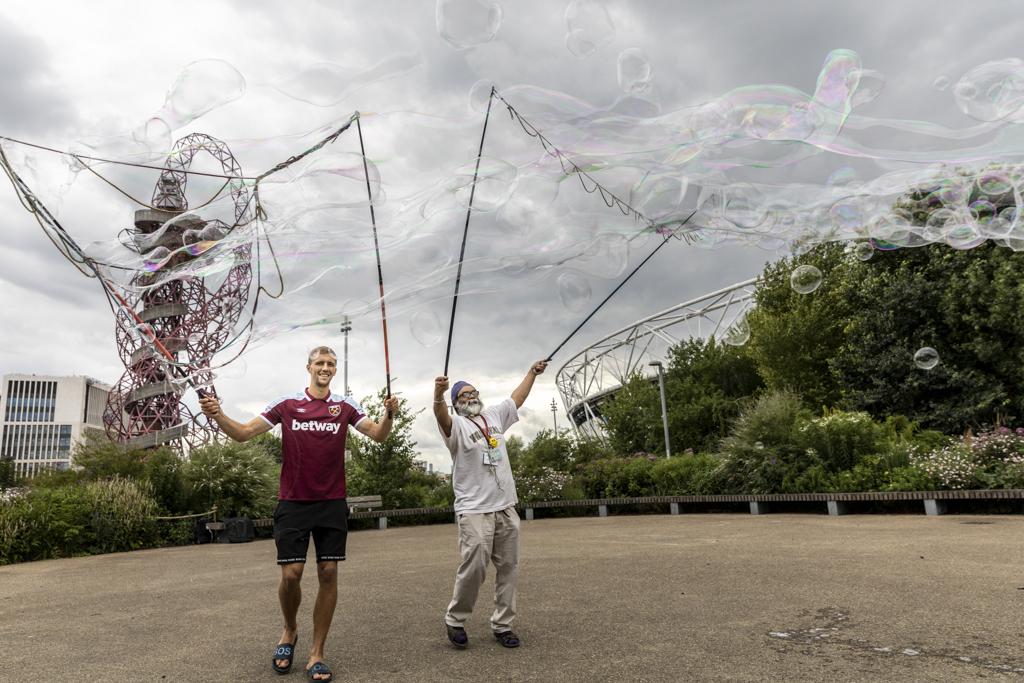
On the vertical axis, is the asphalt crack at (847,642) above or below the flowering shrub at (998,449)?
below

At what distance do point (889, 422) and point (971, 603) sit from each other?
15.0 metres

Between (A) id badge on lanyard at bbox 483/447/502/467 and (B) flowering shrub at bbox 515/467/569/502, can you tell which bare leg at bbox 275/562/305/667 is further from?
(B) flowering shrub at bbox 515/467/569/502

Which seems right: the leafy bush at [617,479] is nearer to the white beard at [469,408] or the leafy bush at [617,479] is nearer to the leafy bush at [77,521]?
the leafy bush at [77,521]

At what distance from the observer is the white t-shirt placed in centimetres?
509

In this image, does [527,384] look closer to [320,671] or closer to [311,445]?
[311,445]

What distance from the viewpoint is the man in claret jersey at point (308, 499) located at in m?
4.52

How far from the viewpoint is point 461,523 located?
511 centimetres

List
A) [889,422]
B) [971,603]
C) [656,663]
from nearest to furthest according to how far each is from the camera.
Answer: [656,663], [971,603], [889,422]

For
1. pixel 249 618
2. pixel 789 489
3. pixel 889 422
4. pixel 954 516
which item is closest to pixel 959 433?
pixel 889 422

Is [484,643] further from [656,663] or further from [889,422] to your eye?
[889,422]

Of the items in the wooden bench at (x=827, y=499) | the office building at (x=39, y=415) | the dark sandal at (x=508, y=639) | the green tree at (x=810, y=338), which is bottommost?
the dark sandal at (x=508, y=639)

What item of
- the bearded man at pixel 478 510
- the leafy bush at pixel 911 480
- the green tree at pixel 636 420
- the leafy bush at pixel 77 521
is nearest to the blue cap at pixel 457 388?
the bearded man at pixel 478 510

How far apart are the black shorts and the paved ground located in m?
0.75

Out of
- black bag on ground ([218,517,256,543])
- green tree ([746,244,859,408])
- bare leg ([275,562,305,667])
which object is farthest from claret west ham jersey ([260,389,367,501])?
green tree ([746,244,859,408])
